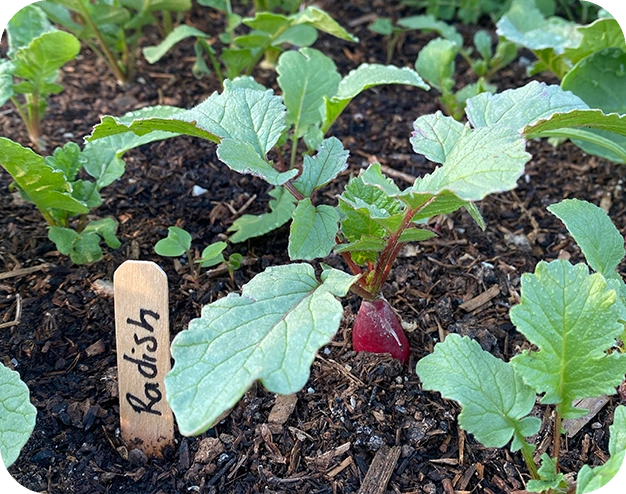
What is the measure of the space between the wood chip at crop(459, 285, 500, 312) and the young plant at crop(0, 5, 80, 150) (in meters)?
1.24

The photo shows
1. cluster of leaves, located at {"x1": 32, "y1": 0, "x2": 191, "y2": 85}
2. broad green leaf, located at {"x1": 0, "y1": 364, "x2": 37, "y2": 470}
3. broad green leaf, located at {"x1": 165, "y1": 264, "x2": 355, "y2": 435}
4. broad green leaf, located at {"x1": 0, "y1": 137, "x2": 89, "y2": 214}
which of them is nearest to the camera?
broad green leaf, located at {"x1": 165, "y1": 264, "x2": 355, "y2": 435}

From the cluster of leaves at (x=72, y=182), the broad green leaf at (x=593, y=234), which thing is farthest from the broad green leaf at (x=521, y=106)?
the cluster of leaves at (x=72, y=182)

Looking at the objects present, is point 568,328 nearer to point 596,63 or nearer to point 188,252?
point 188,252

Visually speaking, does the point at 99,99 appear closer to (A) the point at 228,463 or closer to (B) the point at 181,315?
(B) the point at 181,315

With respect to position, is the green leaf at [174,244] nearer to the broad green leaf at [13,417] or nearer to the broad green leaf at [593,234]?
the broad green leaf at [13,417]

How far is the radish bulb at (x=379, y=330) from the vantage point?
4.66 ft

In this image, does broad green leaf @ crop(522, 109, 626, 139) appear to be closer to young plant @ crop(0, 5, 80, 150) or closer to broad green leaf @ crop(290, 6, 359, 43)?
broad green leaf @ crop(290, 6, 359, 43)

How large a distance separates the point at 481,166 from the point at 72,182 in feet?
3.46

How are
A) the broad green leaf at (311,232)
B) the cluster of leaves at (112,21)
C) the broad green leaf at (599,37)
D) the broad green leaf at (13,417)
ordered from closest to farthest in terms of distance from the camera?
the broad green leaf at (13,417), the broad green leaf at (311,232), the broad green leaf at (599,37), the cluster of leaves at (112,21)

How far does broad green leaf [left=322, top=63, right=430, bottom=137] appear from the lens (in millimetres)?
1610

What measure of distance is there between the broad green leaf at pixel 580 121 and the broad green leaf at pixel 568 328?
0.90ft

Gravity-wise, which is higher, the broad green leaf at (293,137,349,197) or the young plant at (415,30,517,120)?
the broad green leaf at (293,137,349,197)

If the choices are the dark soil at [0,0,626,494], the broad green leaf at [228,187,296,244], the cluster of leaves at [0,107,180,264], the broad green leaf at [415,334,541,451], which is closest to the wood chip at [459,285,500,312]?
the dark soil at [0,0,626,494]

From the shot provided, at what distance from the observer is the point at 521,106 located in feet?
4.60
